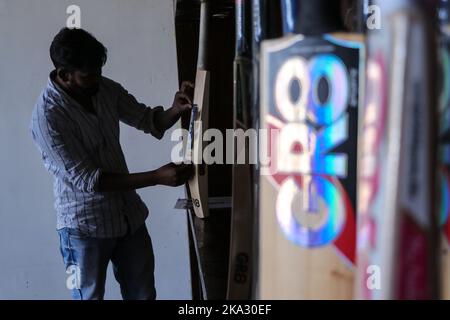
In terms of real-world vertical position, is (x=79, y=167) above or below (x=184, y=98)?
below

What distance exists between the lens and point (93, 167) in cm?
125

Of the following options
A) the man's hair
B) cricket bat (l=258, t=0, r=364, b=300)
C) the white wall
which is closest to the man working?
the man's hair

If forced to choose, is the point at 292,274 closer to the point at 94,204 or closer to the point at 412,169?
the point at 412,169

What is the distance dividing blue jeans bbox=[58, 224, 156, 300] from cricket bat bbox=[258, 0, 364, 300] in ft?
3.38

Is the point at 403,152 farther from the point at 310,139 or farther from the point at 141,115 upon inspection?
the point at 141,115

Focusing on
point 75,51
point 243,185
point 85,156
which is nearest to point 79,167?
point 85,156

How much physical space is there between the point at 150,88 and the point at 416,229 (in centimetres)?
188

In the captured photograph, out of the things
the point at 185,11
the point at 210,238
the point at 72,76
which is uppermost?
the point at 185,11

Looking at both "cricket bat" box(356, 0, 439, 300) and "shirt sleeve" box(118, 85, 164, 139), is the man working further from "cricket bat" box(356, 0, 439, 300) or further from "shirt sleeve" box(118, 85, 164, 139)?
"cricket bat" box(356, 0, 439, 300)

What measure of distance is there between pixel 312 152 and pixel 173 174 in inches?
33.9

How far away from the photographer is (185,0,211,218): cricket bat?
1162 millimetres

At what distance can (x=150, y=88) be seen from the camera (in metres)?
2.08

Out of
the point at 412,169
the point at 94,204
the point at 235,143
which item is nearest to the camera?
the point at 412,169

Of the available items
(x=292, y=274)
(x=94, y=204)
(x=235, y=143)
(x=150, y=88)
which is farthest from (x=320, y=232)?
(x=150, y=88)
